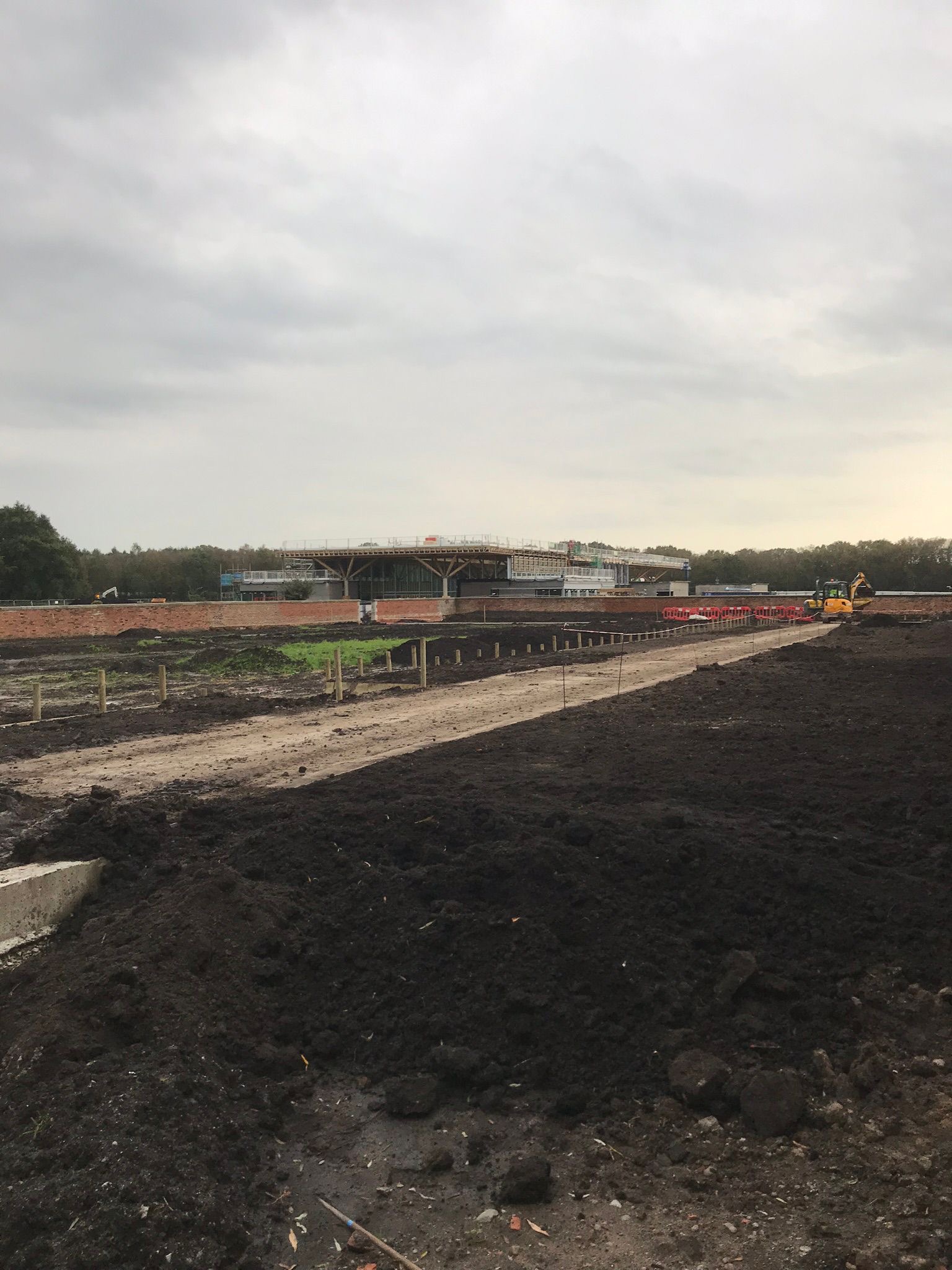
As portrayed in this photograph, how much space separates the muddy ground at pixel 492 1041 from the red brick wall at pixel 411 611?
208 ft

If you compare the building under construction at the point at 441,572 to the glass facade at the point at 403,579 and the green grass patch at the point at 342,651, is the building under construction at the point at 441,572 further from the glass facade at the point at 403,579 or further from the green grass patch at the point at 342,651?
the green grass patch at the point at 342,651

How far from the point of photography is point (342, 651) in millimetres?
36781

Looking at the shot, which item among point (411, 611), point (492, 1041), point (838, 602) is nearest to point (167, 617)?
point (411, 611)

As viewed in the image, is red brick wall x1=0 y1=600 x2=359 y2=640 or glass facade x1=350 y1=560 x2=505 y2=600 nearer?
red brick wall x1=0 y1=600 x2=359 y2=640

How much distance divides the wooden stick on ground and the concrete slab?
375cm

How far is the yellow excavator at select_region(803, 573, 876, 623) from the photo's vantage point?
58719mm

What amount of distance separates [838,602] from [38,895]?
197ft

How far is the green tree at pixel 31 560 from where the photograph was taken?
242 feet

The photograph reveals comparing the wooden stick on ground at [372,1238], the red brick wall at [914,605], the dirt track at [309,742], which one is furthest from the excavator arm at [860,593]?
the wooden stick on ground at [372,1238]

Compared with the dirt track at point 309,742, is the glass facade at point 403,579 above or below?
above

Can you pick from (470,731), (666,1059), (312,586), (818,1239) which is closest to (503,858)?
(666,1059)

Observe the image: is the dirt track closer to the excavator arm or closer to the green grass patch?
the green grass patch

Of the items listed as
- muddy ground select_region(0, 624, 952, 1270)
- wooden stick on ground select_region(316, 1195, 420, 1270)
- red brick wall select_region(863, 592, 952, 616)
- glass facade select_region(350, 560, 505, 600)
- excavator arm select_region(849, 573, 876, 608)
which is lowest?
wooden stick on ground select_region(316, 1195, 420, 1270)

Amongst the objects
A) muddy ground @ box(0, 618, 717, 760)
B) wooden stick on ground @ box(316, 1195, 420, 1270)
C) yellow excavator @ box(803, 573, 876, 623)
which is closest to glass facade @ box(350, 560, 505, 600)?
yellow excavator @ box(803, 573, 876, 623)
